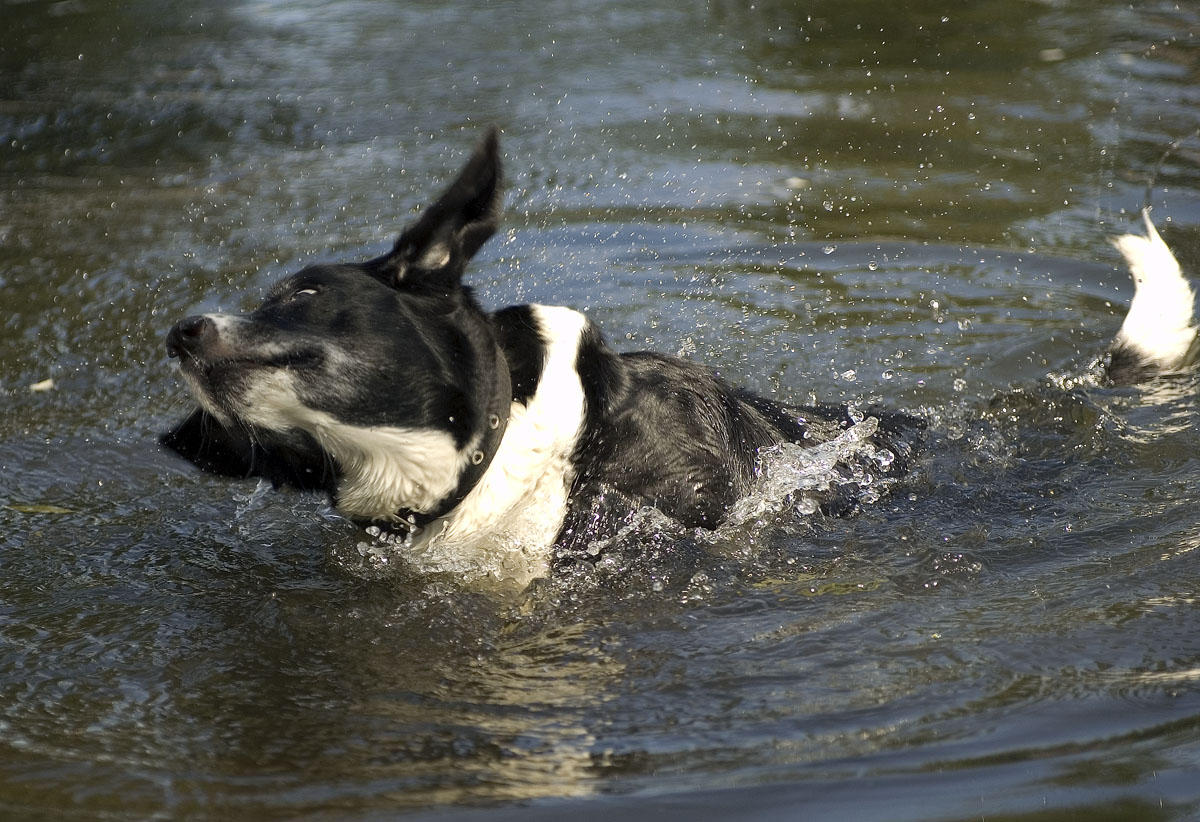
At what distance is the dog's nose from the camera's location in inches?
123

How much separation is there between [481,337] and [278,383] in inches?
21.9

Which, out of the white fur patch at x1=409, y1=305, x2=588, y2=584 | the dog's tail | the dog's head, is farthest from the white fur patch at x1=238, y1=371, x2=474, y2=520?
the dog's tail

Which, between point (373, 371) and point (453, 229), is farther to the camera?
point (453, 229)

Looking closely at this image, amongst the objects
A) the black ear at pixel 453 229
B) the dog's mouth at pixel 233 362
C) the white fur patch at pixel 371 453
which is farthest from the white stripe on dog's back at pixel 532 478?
the dog's mouth at pixel 233 362

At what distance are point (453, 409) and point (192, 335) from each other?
670 mm

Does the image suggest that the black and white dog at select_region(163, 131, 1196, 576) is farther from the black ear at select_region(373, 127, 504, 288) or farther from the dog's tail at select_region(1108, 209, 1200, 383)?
the dog's tail at select_region(1108, 209, 1200, 383)

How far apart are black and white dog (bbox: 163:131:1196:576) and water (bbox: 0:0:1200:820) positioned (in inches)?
8.0

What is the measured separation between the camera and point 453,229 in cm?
345

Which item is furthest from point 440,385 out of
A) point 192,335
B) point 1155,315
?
point 1155,315

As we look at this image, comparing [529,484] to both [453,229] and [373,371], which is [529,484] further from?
[453,229]

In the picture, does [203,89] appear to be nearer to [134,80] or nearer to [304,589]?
[134,80]

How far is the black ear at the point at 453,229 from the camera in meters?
3.37

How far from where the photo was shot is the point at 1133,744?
2.85 meters

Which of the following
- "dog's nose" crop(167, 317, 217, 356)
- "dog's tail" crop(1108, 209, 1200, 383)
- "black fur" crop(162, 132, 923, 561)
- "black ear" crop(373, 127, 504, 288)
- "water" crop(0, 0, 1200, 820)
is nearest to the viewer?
"water" crop(0, 0, 1200, 820)
